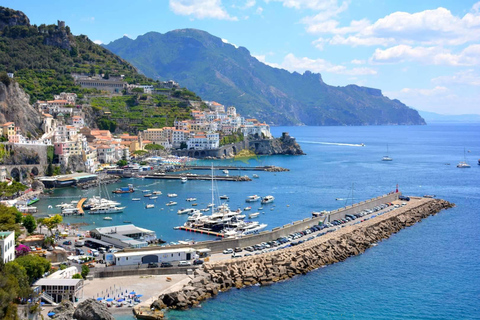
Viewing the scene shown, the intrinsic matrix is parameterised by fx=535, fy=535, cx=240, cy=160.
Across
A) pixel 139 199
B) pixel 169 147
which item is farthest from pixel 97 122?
pixel 139 199

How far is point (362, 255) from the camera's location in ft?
112

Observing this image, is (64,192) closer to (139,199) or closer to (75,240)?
(139,199)

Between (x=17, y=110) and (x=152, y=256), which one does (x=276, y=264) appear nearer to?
(x=152, y=256)

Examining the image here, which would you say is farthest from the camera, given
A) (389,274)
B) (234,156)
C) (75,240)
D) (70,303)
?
(234,156)

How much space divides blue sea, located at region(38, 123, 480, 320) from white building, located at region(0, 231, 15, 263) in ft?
23.6

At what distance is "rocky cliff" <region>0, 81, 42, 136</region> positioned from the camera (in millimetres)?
70188

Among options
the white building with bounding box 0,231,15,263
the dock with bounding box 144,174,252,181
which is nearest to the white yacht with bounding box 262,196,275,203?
the dock with bounding box 144,174,252,181

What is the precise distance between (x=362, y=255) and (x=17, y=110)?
54333 mm

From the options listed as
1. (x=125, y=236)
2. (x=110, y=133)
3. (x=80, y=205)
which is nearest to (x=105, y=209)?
(x=80, y=205)

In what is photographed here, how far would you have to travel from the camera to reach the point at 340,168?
8319 centimetres

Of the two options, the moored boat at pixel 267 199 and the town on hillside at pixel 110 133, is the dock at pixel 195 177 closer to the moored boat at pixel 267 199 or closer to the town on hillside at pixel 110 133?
the town on hillside at pixel 110 133

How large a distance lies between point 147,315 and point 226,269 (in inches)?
250

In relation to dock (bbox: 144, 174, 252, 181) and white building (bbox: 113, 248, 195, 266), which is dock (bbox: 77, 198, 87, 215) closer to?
white building (bbox: 113, 248, 195, 266)

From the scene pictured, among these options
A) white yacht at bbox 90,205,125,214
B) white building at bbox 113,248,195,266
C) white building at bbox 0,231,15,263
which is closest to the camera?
white building at bbox 0,231,15,263
